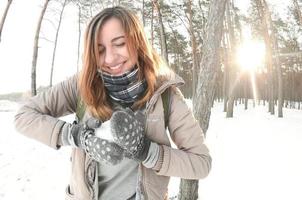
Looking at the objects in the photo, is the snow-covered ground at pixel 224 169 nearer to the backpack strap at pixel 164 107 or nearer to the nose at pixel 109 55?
the backpack strap at pixel 164 107

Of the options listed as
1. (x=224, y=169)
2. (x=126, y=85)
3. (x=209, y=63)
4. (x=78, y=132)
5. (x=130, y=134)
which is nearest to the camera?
(x=130, y=134)

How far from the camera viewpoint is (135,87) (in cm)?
181

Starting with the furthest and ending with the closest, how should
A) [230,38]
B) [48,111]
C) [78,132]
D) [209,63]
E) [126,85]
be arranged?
[230,38], [209,63], [48,111], [126,85], [78,132]

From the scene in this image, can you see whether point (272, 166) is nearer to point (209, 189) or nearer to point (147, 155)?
point (209, 189)

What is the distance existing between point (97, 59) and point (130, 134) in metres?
0.47

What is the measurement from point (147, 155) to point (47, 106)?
618 mm

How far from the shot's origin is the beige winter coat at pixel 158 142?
173cm

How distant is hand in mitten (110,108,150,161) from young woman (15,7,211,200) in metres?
0.05

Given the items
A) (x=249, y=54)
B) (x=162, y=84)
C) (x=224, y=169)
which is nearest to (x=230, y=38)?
(x=249, y=54)

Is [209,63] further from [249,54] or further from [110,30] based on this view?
[249,54]

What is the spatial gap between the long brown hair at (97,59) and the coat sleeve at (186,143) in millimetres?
151

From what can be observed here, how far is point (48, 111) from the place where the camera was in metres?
1.91

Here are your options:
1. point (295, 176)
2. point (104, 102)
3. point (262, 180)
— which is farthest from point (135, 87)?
point (295, 176)

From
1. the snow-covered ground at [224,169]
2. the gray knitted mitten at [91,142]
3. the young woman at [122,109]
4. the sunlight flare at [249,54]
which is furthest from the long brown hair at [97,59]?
the sunlight flare at [249,54]
